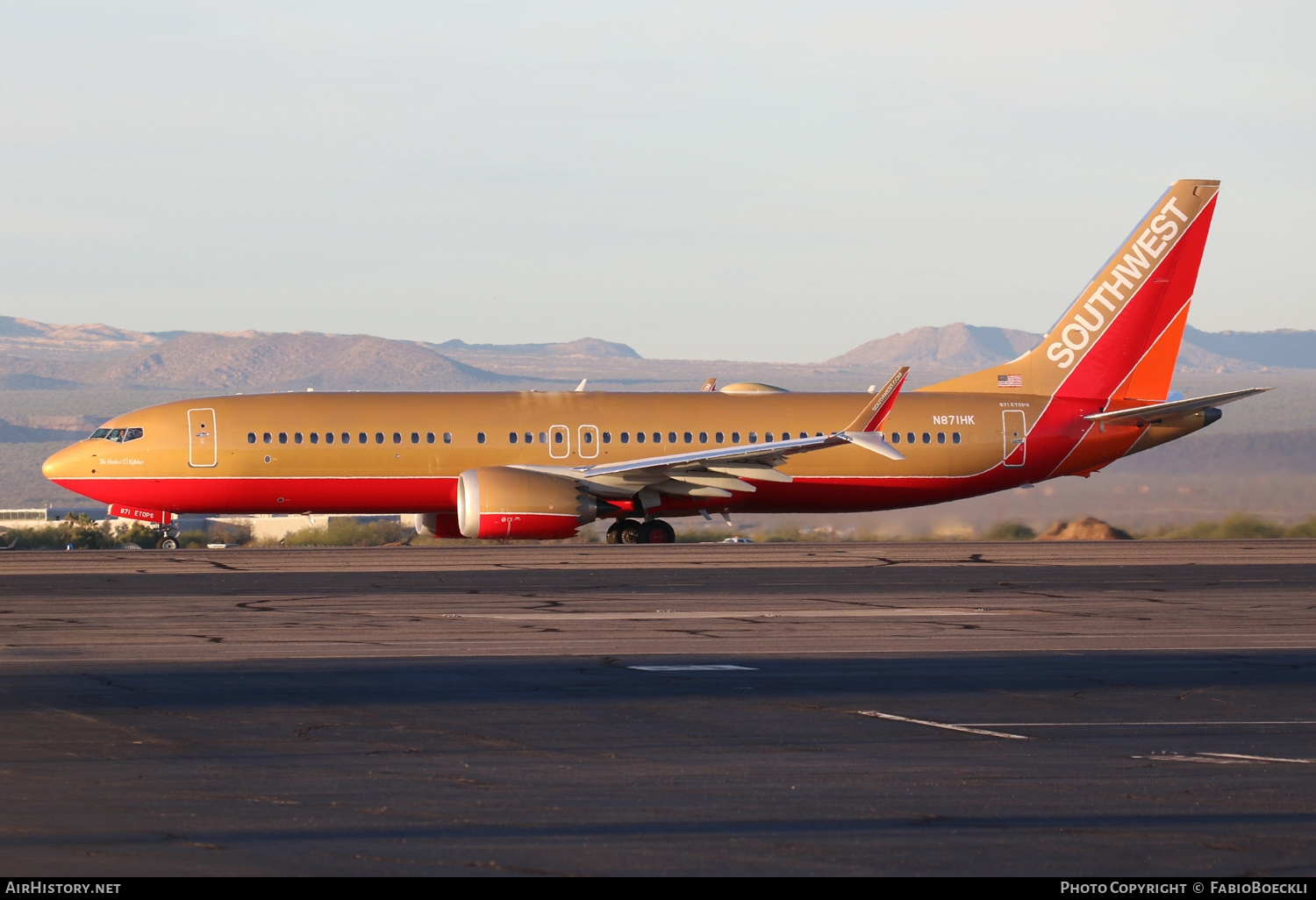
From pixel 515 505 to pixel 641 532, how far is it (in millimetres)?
4429

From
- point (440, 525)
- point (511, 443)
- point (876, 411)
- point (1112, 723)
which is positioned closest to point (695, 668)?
point (1112, 723)

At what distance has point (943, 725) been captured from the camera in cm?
1190

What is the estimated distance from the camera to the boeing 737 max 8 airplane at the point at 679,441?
35375 millimetres

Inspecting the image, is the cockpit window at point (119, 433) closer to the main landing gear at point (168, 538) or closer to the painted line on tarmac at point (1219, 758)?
the main landing gear at point (168, 538)

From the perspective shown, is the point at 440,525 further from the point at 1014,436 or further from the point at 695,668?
the point at 695,668

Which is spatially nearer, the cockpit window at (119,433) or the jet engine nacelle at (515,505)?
the jet engine nacelle at (515,505)

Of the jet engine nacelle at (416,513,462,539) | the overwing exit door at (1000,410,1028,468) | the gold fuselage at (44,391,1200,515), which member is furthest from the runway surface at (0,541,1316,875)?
the overwing exit door at (1000,410,1028,468)

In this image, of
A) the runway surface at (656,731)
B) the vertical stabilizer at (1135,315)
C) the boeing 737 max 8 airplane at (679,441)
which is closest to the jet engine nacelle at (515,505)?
the boeing 737 max 8 airplane at (679,441)

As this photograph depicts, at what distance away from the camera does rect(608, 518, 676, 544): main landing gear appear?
36.6 metres

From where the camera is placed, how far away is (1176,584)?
2520 centimetres

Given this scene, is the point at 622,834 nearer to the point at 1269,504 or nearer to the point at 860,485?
the point at 860,485

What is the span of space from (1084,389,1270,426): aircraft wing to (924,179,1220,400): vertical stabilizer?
985mm

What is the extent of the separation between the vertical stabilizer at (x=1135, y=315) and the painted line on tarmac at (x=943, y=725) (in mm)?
27596

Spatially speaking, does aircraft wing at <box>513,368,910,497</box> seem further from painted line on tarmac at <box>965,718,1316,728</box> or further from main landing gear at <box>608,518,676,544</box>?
painted line on tarmac at <box>965,718,1316,728</box>
